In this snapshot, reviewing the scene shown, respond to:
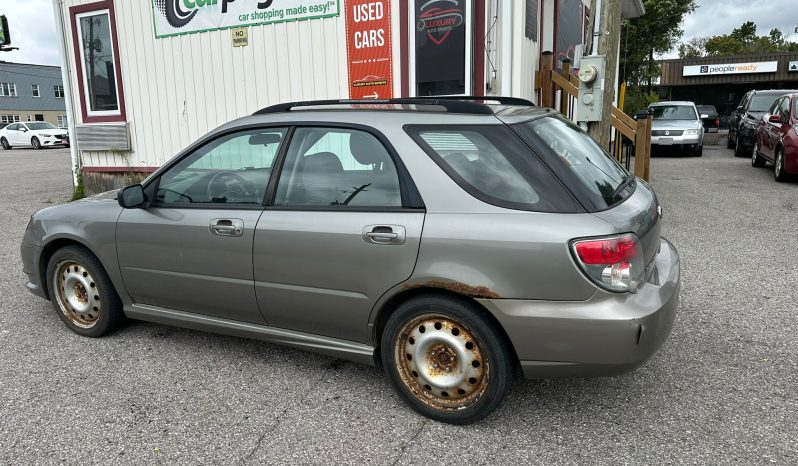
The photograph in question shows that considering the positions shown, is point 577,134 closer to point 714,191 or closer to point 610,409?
point 610,409

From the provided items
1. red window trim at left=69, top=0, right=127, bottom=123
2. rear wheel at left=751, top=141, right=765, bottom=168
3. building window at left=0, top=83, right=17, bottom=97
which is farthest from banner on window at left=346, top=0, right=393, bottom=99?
building window at left=0, top=83, right=17, bottom=97

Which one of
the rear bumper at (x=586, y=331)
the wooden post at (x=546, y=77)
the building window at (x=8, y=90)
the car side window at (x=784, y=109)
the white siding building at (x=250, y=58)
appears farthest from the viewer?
the building window at (x=8, y=90)

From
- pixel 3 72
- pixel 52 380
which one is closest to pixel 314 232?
pixel 52 380

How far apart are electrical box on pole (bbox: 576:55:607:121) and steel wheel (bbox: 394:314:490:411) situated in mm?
4207

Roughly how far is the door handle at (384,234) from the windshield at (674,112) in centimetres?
1561

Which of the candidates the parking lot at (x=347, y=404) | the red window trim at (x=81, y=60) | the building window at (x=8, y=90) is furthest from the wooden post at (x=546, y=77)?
the building window at (x=8, y=90)

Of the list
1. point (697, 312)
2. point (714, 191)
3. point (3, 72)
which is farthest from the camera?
point (3, 72)

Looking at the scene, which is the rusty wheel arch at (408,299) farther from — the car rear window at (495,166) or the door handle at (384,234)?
the car rear window at (495,166)

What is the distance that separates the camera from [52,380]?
3.59m

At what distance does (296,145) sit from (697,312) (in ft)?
10.3

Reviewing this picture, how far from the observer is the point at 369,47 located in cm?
757

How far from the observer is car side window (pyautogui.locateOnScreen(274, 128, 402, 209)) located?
10.2ft

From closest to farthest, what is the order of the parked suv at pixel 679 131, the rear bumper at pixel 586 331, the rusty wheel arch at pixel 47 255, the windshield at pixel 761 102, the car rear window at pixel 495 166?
the rear bumper at pixel 586 331 → the car rear window at pixel 495 166 → the rusty wheel arch at pixel 47 255 → the windshield at pixel 761 102 → the parked suv at pixel 679 131

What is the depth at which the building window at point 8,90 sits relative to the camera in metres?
57.8
